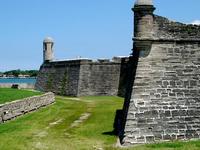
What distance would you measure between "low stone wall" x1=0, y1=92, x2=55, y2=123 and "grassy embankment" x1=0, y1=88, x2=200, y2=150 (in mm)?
366

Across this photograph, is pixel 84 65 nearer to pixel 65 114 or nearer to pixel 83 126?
pixel 65 114

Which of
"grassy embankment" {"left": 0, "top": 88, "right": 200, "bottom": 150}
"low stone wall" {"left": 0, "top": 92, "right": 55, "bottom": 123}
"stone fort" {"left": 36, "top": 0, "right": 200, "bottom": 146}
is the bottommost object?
"grassy embankment" {"left": 0, "top": 88, "right": 200, "bottom": 150}

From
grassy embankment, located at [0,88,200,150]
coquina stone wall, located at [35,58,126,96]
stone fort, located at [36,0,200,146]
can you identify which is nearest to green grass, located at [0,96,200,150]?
grassy embankment, located at [0,88,200,150]

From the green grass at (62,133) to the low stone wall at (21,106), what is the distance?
355 millimetres

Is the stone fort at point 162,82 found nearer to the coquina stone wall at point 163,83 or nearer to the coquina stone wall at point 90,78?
the coquina stone wall at point 163,83

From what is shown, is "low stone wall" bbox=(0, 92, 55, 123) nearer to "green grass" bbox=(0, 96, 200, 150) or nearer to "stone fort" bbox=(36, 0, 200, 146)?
"green grass" bbox=(0, 96, 200, 150)

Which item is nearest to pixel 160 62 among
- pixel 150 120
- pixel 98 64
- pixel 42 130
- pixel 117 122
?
pixel 150 120

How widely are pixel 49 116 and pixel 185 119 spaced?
9.91 metres

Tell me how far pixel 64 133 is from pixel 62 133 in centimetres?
8

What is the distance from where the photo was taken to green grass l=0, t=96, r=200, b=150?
48.8ft

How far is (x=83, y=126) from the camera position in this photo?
19781 millimetres

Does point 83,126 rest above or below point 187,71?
below

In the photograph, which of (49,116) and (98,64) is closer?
(49,116)

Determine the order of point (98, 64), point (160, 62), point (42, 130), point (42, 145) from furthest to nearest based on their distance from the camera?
point (98, 64) < point (42, 130) < point (160, 62) < point (42, 145)
